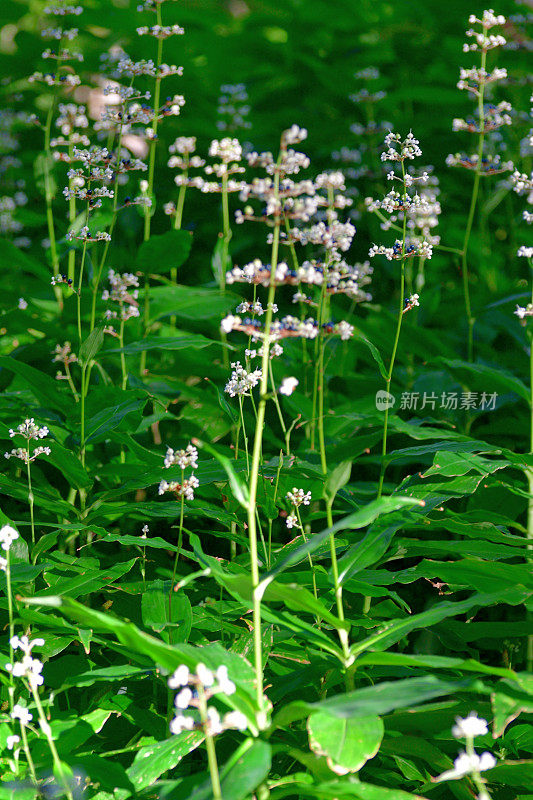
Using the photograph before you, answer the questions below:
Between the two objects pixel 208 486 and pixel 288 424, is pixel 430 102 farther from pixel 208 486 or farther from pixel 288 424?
pixel 208 486

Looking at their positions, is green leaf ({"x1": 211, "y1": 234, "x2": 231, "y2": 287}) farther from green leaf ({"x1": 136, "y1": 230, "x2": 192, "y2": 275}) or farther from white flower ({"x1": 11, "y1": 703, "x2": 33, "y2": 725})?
white flower ({"x1": 11, "y1": 703, "x2": 33, "y2": 725})

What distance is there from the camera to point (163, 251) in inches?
125

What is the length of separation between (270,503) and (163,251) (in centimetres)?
142

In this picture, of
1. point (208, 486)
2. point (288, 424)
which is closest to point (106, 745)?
point (208, 486)

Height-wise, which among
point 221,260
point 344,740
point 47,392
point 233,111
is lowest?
point 344,740

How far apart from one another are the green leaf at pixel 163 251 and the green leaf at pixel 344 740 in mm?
2190

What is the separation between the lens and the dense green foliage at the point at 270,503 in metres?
1.52

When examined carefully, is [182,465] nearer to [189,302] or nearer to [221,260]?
[189,302]

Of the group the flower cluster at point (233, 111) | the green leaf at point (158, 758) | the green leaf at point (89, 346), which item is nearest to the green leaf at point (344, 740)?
the green leaf at point (158, 758)

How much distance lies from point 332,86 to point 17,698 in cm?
496

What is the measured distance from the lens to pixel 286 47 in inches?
242

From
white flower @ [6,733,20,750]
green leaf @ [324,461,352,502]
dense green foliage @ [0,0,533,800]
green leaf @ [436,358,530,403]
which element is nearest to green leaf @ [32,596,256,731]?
dense green foliage @ [0,0,533,800]

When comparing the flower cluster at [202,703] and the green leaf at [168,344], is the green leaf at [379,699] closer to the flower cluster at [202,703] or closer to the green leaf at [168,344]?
the flower cluster at [202,703]

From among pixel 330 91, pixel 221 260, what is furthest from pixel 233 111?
pixel 221 260
